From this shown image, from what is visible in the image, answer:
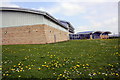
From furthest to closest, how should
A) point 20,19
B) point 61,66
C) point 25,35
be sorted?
point 20,19 → point 25,35 → point 61,66

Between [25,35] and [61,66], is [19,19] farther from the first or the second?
[61,66]

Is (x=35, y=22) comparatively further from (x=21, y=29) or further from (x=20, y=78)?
(x=20, y=78)

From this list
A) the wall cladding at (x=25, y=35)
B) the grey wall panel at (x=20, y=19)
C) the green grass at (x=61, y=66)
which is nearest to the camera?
the green grass at (x=61, y=66)

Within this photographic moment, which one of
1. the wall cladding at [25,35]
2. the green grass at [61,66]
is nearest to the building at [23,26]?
the wall cladding at [25,35]

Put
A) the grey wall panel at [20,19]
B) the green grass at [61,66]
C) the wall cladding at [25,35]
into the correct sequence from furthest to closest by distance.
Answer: the grey wall panel at [20,19], the wall cladding at [25,35], the green grass at [61,66]

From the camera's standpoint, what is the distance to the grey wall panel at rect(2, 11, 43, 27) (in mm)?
18344

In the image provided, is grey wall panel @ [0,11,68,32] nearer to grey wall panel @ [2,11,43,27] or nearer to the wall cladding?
grey wall panel @ [2,11,43,27]

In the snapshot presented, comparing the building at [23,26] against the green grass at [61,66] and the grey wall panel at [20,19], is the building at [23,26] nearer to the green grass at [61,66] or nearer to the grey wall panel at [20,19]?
the grey wall panel at [20,19]

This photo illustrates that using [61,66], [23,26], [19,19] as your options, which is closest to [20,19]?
[19,19]

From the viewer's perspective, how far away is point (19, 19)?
61.3 feet

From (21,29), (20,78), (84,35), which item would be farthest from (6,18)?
(84,35)

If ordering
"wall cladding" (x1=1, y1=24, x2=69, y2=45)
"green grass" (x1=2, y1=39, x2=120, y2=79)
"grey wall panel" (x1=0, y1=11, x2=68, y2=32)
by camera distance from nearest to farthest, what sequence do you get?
"green grass" (x1=2, y1=39, x2=120, y2=79) < "wall cladding" (x1=1, y1=24, x2=69, y2=45) < "grey wall panel" (x1=0, y1=11, x2=68, y2=32)

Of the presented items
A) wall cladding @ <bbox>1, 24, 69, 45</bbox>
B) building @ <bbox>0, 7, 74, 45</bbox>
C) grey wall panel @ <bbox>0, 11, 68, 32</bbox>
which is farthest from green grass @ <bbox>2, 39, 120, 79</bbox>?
grey wall panel @ <bbox>0, 11, 68, 32</bbox>

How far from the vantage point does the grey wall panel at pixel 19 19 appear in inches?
722
